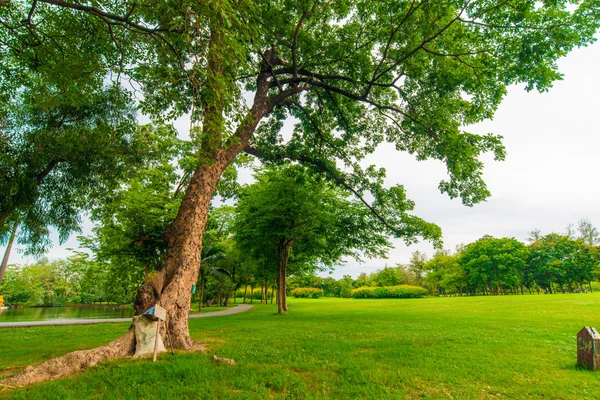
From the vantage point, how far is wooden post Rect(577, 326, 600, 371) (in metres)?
5.35

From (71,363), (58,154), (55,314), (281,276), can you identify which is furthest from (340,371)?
(55,314)

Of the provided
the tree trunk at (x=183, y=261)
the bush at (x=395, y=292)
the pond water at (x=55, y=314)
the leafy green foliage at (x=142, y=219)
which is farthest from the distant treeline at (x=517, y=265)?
the tree trunk at (x=183, y=261)

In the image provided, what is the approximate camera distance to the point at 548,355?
6.40 metres

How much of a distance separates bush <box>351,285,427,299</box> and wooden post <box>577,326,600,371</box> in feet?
141

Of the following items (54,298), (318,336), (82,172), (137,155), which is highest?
(137,155)

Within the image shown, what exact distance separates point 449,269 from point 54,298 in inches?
2561

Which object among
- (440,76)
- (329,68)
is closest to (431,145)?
(440,76)

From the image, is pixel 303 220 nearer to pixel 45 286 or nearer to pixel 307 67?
pixel 307 67

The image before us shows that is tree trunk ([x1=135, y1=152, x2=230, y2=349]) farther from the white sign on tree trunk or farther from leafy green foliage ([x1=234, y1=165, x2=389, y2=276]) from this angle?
leafy green foliage ([x1=234, y1=165, x2=389, y2=276])

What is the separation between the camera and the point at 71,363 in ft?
17.1

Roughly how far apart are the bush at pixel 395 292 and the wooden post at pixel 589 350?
141 ft

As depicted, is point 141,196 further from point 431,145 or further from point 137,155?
Answer: point 431,145

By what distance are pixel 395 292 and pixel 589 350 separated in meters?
43.9

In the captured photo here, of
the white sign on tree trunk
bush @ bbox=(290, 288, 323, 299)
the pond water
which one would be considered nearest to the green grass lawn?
the white sign on tree trunk
